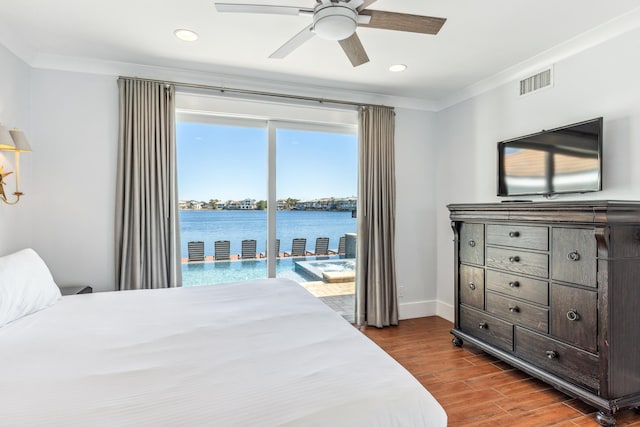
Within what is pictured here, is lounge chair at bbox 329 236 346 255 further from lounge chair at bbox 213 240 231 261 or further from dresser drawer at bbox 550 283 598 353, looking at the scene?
dresser drawer at bbox 550 283 598 353

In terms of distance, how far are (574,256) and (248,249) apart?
2.91 metres

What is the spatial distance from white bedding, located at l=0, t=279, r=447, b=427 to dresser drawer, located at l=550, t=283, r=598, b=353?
5.33 feet

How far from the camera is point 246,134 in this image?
3.77 metres

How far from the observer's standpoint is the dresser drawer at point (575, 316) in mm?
2189

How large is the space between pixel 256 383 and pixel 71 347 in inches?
36.9

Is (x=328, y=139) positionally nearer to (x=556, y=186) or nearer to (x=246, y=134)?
(x=246, y=134)

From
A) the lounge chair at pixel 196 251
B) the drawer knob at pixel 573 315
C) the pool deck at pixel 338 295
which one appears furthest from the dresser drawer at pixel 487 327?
the lounge chair at pixel 196 251

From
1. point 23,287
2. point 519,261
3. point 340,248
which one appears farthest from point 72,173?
point 519,261

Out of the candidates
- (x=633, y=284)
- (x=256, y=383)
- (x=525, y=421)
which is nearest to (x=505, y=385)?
(x=525, y=421)

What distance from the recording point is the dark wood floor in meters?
2.21

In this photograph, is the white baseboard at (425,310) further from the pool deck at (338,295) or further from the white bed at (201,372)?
the white bed at (201,372)

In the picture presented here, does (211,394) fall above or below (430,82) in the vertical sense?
below

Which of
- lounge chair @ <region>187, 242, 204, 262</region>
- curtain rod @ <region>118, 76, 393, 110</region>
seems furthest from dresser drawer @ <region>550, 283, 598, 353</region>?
lounge chair @ <region>187, 242, 204, 262</region>

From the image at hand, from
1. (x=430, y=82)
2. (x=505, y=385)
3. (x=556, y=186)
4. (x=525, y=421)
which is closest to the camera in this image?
(x=525, y=421)
